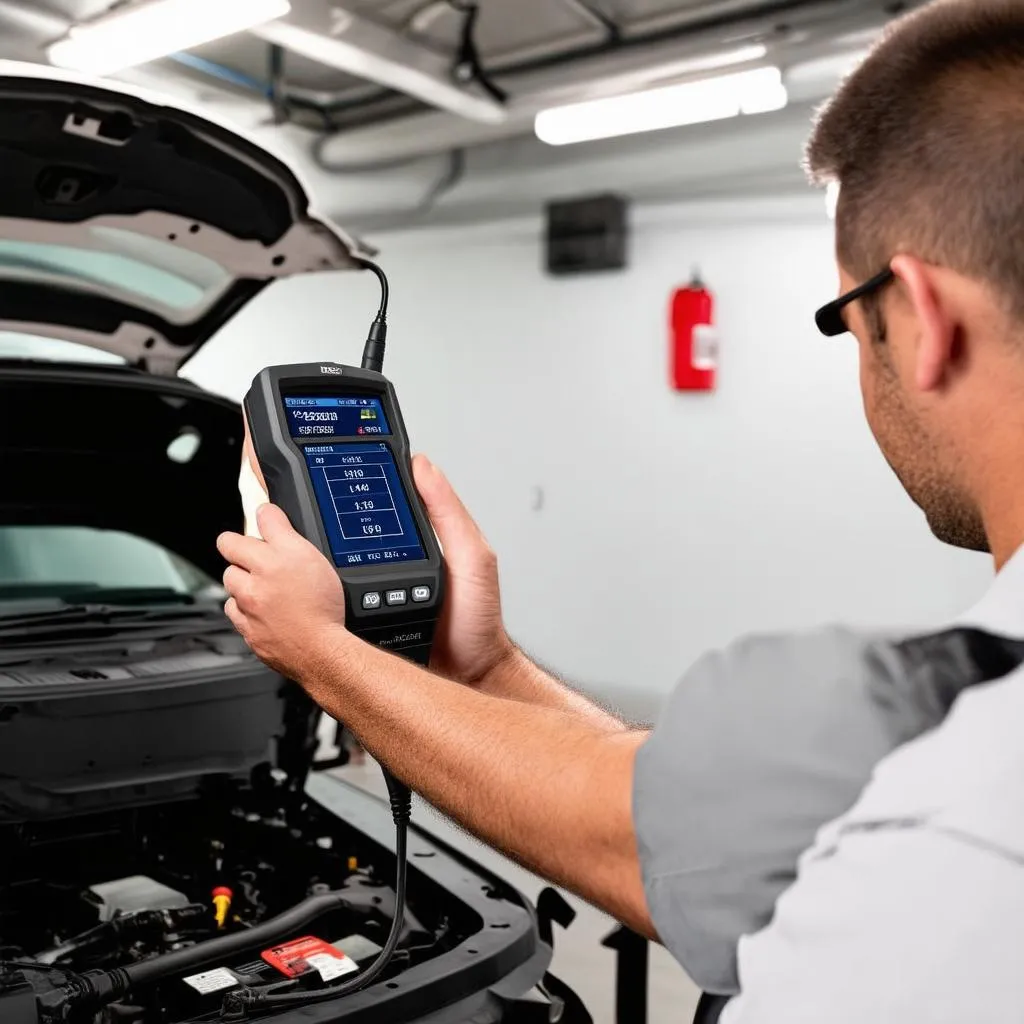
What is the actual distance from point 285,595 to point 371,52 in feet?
13.0

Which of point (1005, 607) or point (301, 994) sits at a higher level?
point (1005, 607)

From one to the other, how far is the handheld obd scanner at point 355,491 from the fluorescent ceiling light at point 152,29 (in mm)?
2991

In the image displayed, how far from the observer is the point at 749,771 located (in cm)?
81

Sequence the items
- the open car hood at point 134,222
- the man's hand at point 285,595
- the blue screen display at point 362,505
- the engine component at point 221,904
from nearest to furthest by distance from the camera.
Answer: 1. the man's hand at point 285,595
2. the blue screen display at point 362,505
3. the open car hood at point 134,222
4. the engine component at point 221,904

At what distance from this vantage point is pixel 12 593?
2.26 meters

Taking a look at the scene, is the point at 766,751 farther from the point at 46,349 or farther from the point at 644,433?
the point at 644,433

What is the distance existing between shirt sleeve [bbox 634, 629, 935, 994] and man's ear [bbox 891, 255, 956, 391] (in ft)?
0.72

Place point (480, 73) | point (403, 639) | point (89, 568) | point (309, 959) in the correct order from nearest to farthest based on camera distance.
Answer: point (403, 639) < point (309, 959) < point (89, 568) < point (480, 73)

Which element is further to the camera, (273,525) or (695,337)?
(695,337)

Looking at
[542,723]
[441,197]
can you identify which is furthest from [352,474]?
[441,197]

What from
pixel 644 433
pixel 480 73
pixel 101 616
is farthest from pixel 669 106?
pixel 101 616

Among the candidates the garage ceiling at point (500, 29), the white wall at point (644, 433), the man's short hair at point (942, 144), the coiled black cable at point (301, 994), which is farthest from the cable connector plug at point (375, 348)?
the white wall at point (644, 433)

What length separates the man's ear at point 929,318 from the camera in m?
0.84

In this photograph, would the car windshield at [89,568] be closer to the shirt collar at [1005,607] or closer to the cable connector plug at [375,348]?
the cable connector plug at [375,348]
